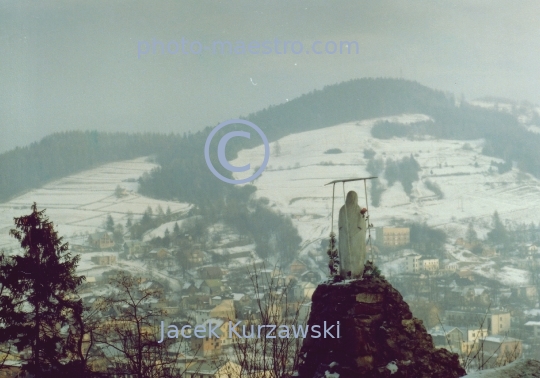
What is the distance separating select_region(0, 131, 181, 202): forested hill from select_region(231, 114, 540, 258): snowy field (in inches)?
93.6

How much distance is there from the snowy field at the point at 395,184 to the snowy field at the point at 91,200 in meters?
2.56

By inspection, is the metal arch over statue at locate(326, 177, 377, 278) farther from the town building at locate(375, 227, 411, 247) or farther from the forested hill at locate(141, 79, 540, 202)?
the town building at locate(375, 227, 411, 247)

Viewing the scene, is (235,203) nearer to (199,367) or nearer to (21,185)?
(21,185)

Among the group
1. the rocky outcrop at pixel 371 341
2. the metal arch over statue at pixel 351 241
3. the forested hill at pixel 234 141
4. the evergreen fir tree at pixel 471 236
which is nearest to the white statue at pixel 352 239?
the metal arch over statue at pixel 351 241

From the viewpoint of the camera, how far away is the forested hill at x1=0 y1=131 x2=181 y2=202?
17.1 metres

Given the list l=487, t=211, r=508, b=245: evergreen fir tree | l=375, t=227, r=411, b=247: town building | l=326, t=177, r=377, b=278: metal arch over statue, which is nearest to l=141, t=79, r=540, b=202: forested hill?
l=487, t=211, r=508, b=245: evergreen fir tree

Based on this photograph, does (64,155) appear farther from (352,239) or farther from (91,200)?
(352,239)

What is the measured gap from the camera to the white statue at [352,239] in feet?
28.3

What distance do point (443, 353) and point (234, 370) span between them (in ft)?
15.2

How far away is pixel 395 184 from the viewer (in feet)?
68.2

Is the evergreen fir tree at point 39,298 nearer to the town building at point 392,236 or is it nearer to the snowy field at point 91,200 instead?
the snowy field at point 91,200

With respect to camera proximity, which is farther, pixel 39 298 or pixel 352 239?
pixel 39 298

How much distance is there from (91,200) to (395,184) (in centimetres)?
694

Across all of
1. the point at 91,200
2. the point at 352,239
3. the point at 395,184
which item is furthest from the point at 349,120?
the point at 352,239
